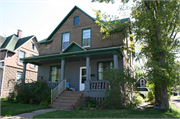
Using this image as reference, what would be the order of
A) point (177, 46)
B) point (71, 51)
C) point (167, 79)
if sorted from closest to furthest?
point (167, 79) → point (177, 46) → point (71, 51)

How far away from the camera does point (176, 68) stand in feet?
26.3

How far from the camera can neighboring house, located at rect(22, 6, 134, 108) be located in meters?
11.1

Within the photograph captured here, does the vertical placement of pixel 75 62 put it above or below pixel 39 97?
above

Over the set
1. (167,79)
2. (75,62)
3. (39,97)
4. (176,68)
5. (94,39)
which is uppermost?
(94,39)

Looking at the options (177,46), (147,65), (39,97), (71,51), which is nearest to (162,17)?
(177,46)

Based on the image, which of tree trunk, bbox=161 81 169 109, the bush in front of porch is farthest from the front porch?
tree trunk, bbox=161 81 169 109

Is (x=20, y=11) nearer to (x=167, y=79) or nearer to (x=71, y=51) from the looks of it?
(x=71, y=51)

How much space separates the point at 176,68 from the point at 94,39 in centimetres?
724

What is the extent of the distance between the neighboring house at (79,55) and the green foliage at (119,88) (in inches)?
69.5

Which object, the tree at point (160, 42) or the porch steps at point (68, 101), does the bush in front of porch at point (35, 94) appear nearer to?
the porch steps at point (68, 101)

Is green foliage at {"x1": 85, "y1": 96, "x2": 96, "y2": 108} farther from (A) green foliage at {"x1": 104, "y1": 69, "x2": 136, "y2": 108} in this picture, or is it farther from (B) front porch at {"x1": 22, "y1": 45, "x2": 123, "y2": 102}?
(A) green foliage at {"x1": 104, "y1": 69, "x2": 136, "y2": 108}

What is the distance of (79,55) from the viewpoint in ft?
38.7

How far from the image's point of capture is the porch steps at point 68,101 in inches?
362

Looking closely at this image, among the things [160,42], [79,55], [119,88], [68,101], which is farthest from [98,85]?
[160,42]
